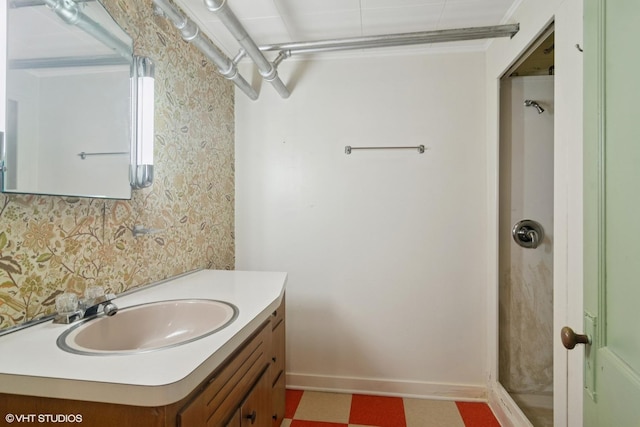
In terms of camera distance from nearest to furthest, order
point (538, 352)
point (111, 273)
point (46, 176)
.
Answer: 1. point (46, 176)
2. point (111, 273)
3. point (538, 352)

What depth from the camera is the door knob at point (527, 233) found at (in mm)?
1650

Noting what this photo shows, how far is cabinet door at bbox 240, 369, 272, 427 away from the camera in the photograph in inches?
39.3

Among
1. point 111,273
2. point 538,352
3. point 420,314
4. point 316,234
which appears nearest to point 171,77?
point 111,273

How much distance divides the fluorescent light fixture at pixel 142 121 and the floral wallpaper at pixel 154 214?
0.34 ft

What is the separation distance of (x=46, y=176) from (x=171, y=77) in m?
0.85

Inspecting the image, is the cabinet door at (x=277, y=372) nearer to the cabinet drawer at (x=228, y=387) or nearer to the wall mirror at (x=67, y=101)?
the cabinet drawer at (x=228, y=387)

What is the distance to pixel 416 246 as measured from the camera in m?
2.00

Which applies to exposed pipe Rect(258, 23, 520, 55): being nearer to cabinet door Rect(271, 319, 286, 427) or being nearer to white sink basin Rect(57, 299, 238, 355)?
white sink basin Rect(57, 299, 238, 355)

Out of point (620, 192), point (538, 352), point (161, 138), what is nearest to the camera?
point (620, 192)

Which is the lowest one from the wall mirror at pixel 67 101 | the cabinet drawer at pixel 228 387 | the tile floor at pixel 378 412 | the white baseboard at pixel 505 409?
the tile floor at pixel 378 412

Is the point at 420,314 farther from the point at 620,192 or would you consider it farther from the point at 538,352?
the point at 620,192

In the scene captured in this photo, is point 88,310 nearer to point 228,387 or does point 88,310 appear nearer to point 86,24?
point 228,387

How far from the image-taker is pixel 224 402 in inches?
33.4

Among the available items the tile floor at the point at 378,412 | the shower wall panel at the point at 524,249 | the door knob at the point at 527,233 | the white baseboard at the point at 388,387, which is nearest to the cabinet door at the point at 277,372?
the tile floor at the point at 378,412
